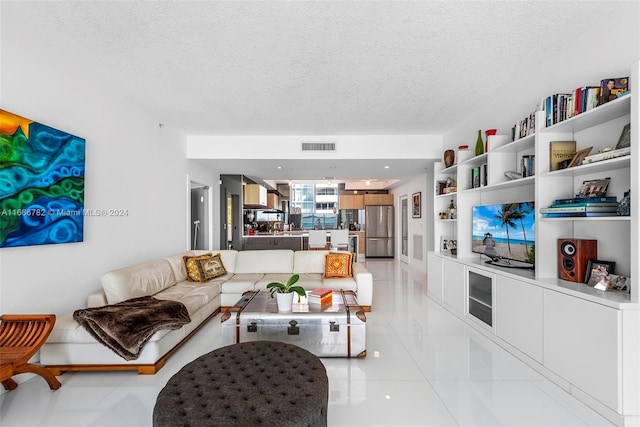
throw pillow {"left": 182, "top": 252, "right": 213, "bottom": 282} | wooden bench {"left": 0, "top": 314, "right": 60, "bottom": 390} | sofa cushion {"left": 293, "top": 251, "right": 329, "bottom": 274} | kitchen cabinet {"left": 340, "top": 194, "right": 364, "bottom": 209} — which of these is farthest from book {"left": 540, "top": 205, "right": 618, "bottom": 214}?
kitchen cabinet {"left": 340, "top": 194, "right": 364, "bottom": 209}

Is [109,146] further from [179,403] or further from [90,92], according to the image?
[179,403]

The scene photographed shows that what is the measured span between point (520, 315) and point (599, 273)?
2.24 ft

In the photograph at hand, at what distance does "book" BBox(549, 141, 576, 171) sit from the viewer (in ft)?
7.98

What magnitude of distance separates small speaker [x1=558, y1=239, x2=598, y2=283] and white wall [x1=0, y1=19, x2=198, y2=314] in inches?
171

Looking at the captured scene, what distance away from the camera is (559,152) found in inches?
96.6

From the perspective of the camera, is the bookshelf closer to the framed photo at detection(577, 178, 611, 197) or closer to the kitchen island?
the framed photo at detection(577, 178, 611, 197)

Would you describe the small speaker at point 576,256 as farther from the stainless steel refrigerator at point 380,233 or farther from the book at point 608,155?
the stainless steel refrigerator at point 380,233

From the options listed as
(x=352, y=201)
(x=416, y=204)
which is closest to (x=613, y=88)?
(x=416, y=204)

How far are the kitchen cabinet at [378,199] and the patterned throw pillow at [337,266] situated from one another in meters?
5.60

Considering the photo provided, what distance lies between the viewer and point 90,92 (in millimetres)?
2963

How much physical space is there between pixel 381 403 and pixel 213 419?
123cm

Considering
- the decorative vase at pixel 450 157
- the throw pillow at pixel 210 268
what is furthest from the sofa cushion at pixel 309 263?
the decorative vase at pixel 450 157

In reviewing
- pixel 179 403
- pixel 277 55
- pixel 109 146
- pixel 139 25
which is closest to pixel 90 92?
pixel 109 146

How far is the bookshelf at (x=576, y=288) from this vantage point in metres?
1.73
